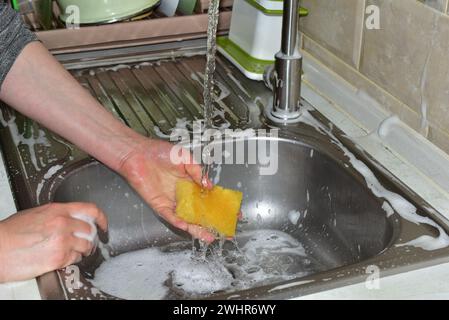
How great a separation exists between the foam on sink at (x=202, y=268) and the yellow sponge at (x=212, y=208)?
8cm

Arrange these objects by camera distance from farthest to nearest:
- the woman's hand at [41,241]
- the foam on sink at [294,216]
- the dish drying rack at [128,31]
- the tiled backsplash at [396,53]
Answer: the dish drying rack at [128,31] < the foam on sink at [294,216] < the tiled backsplash at [396,53] < the woman's hand at [41,241]

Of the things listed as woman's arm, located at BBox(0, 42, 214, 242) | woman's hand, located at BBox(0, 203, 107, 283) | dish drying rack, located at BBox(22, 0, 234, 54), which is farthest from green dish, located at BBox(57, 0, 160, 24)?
woman's hand, located at BBox(0, 203, 107, 283)

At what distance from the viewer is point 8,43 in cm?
99

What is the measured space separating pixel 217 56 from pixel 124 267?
526 mm

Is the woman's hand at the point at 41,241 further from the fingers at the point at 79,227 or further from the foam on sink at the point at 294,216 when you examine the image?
the foam on sink at the point at 294,216

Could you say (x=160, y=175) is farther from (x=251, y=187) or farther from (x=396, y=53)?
(x=396, y=53)

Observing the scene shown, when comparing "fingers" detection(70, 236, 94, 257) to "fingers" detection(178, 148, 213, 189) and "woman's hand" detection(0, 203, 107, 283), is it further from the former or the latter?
"fingers" detection(178, 148, 213, 189)

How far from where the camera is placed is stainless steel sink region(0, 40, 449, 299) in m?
0.97

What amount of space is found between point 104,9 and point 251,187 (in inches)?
18.2

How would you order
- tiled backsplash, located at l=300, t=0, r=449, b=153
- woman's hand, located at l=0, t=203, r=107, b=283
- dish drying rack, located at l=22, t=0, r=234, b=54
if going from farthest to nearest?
dish drying rack, located at l=22, t=0, r=234, b=54 < tiled backsplash, located at l=300, t=0, r=449, b=153 < woman's hand, located at l=0, t=203, r=107, b=283

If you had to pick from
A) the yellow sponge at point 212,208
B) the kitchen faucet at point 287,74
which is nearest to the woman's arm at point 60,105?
the yellow sponge at point 212,208

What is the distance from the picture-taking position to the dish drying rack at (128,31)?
1.30 m

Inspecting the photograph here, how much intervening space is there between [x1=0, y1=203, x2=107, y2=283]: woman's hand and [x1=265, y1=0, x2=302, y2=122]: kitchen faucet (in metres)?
0.42

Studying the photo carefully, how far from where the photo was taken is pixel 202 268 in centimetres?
105
